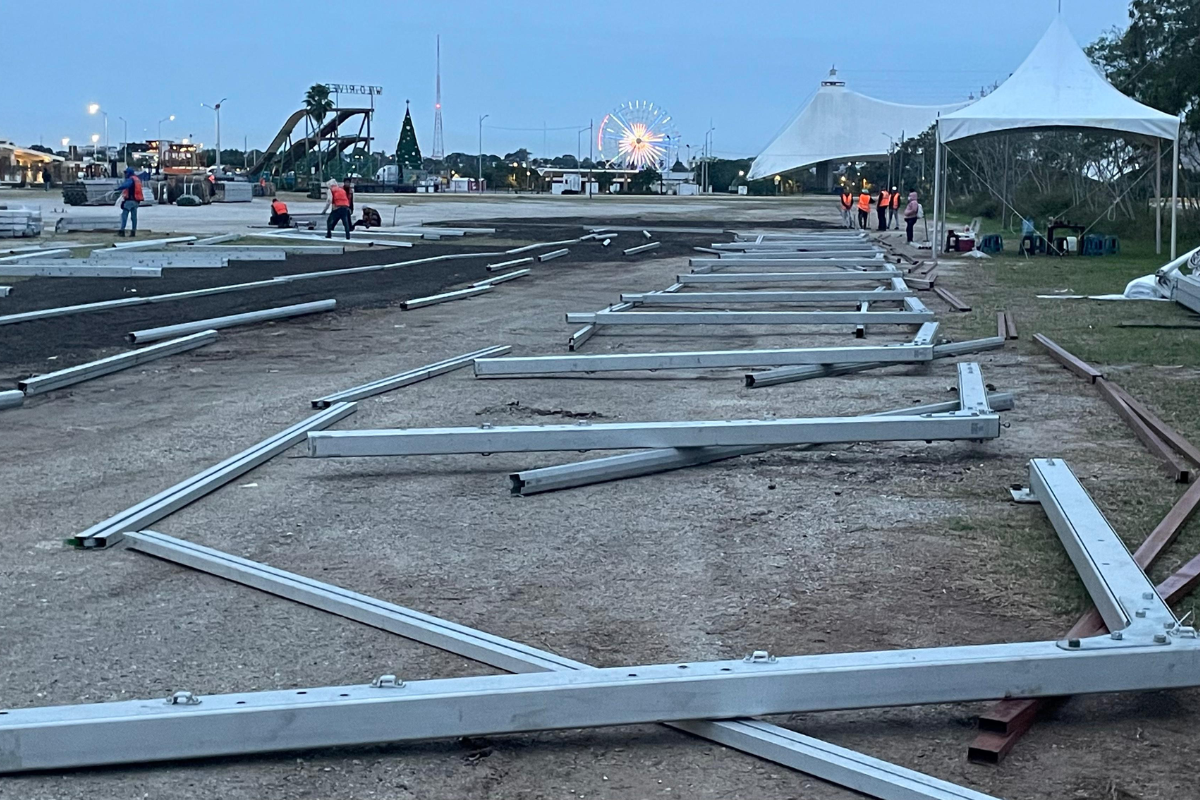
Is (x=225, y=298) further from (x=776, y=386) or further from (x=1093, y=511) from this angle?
(x=1093, y=511)

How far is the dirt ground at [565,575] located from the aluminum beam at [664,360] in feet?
1.54

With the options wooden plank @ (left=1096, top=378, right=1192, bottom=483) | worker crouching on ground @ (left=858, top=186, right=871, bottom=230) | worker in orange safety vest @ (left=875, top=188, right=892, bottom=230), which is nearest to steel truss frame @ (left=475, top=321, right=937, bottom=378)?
wooden plank @ (left=1096, top=378, right=1192, bottom=483)

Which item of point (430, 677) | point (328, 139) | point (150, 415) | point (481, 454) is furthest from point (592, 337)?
point (328, 139)

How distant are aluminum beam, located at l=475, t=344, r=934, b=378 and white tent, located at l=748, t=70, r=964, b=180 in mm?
102839

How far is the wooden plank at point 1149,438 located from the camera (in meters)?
7.09

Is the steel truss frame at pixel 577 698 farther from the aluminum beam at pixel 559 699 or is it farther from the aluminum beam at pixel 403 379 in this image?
the aluminum beam at pixel 403 379

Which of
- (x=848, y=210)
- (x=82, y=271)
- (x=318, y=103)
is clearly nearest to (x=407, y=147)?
(x=318, y=103)

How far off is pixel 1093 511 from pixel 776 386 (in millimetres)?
4807

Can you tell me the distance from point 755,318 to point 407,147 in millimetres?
128987

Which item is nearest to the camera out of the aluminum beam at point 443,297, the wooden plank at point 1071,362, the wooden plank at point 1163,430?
the wooden plank at point 1163,430

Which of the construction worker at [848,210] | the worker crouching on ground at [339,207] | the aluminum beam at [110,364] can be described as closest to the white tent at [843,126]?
the construction worker at [848,210]

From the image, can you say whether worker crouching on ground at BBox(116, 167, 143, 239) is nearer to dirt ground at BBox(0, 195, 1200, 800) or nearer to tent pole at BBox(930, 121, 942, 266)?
tent pole at BBox(930, 121, 942, 266)

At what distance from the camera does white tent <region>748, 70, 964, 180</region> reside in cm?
11125

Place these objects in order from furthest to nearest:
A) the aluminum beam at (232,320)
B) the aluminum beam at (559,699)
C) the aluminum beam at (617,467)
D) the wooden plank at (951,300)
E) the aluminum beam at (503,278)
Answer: the aluminum beam at (503,278) → the wooden plank at (951,300) → the aluminum beam at (232,320) → the aluminum beam at (617,467) → the aluminum beam at (559,699)
